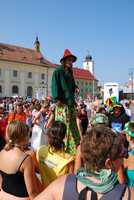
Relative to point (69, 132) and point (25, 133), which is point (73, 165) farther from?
point (69, 132)

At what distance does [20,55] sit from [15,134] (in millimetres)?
50962

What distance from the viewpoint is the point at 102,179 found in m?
1.14

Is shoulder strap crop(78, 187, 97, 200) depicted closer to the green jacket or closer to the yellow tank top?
the yellow tank top

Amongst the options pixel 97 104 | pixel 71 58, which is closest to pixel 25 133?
pixel 71 58

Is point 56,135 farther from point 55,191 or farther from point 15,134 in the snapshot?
point 55,191

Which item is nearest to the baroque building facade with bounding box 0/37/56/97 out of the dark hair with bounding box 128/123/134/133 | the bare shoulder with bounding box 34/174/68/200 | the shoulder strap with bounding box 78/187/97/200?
the dark hair with bounding box 128/123/134/133

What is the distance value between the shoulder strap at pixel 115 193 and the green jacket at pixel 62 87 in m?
2.39

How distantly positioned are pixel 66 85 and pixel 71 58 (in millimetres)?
570

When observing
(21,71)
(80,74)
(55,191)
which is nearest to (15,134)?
(55,191)

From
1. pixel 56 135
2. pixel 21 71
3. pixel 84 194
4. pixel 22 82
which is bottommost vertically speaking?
pixel 84 194

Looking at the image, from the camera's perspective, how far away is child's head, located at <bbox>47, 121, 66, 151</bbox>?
6.99ft

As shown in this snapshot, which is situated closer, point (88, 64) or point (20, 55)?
point (20, 55)

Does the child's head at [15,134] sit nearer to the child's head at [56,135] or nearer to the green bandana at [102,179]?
the child's head at [56,135]

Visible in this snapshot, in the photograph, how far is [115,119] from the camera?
4500mm
